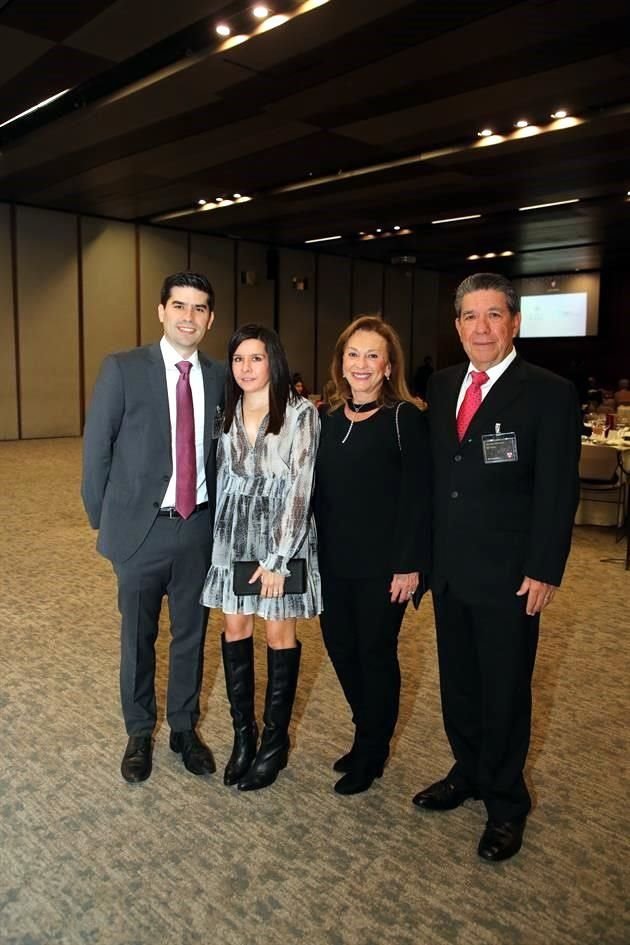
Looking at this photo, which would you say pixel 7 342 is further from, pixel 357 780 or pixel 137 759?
pixel 357 780

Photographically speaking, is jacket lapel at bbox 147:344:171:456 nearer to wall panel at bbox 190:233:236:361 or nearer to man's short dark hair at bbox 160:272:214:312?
man's short dark hair at bbox 160:272:214:312

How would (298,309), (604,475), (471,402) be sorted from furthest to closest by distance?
(298,309)
(604,475)
(471,402)

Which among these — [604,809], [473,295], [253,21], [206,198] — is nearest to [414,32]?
[253,21]

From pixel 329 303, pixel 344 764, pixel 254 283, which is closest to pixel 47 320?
pixel 254 283

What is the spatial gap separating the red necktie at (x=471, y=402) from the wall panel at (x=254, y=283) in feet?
47.1

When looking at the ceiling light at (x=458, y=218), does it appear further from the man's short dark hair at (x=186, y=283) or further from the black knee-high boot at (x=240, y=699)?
the black knee-high boot at (x=240, y=699)

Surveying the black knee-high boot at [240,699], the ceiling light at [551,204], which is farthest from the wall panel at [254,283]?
the black knee-high boot at [240,699]

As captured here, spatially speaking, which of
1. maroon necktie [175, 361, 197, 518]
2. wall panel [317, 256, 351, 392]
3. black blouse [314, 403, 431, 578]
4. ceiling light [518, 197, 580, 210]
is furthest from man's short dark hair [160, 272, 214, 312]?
wall panel [317, 256, 351, 392]

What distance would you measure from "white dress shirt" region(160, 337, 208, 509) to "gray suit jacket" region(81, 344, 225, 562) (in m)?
0.03

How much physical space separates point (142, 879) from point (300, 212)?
12.9 meters

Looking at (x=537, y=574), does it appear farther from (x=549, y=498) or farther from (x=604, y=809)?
(x=604, y=809)

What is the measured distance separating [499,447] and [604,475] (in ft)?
16.6

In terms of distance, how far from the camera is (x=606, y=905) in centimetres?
215

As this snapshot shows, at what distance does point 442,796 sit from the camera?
265cm
